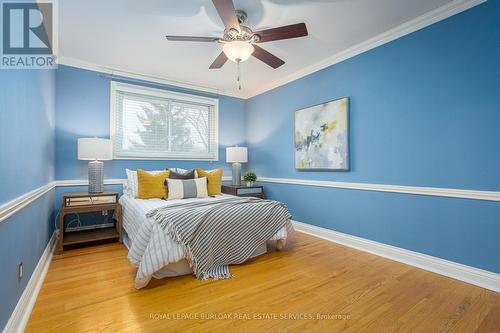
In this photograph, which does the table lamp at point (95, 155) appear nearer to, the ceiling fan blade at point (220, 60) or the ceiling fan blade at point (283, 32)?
the ceiling fan blade at point (220, 60)

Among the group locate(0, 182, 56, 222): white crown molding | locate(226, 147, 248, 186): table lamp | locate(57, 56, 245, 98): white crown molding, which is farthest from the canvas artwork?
locate(0, 182, 56, 222): white crown molding

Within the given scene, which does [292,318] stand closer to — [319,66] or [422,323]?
[422,323]

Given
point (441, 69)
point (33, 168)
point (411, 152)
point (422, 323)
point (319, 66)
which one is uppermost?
point (319, 66)

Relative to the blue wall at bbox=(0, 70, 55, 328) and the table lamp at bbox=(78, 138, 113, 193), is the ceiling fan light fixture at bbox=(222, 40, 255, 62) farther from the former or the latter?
the table lamp at bbox=(78, 138, 113, 193)

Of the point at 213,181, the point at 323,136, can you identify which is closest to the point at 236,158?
the point at 213,181

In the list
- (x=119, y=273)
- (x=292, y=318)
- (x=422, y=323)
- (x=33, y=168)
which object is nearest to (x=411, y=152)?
(x=422, y=323)

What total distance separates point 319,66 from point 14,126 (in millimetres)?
3418

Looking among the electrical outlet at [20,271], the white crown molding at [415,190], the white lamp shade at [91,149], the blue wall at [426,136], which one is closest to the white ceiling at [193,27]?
the blue wall at [426,136]

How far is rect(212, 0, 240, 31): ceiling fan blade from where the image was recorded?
1.74m

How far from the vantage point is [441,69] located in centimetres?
233

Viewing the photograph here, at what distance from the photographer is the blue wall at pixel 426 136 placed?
6.75 ft

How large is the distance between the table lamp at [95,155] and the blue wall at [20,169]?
0.70 metres

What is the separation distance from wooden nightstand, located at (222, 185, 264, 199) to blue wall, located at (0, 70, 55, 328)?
8.14 ft

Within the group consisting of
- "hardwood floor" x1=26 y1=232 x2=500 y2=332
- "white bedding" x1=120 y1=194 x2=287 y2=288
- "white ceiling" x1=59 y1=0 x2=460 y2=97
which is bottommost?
"hardwood floor" x1=26 y1=232 x2=500 y2=332
